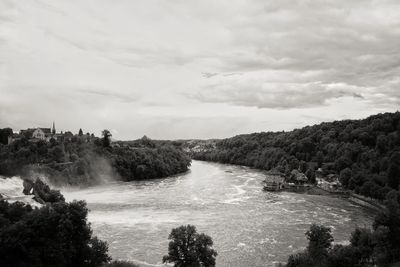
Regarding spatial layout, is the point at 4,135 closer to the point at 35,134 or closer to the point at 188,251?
the point at 35,134

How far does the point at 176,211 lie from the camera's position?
177 feet

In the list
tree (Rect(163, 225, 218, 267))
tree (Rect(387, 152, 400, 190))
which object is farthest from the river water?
tree (Rect(387, 152, 400, 190))

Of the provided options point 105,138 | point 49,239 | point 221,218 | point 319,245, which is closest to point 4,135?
point 105,138

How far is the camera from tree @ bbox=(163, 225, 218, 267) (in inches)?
1108

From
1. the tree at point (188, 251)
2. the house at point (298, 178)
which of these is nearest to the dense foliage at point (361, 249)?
the tree at point (188, 251)

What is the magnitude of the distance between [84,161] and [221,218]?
4680 cm

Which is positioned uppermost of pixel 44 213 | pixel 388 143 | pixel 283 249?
pixel 388 143

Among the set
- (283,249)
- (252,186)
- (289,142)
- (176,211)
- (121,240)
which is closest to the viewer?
(283,249)

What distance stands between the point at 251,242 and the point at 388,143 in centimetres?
5214

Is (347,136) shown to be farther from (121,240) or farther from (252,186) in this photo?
(121,240)

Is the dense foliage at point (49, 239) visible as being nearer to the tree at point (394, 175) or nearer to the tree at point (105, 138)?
the tree at point (394, 175)

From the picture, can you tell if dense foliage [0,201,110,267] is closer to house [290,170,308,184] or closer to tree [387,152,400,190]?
tree [387,152,400,190]

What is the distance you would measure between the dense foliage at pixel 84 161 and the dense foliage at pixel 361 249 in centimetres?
5404

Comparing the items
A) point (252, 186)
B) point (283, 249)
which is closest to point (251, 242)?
point (283, 249)
